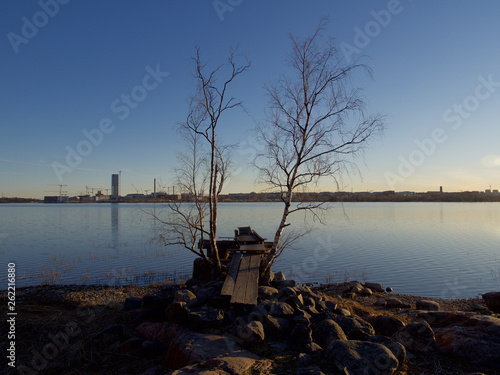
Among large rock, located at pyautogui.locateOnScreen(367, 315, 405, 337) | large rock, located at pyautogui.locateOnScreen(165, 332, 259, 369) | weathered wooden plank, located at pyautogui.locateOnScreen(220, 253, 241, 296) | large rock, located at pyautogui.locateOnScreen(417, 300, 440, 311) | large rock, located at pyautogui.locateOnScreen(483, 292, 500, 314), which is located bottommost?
large rock, located at pyautogui.locateOnScreen(417, 300, 440, 311)

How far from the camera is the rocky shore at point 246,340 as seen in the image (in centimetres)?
551

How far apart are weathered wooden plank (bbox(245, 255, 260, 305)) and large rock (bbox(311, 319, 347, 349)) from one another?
2043 millimetres

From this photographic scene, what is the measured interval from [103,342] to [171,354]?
6.32 feet

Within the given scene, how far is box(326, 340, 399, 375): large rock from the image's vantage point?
516cm

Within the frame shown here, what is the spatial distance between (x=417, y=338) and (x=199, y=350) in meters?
3.94

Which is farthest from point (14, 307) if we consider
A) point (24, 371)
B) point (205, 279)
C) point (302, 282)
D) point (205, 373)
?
point (302, 282)

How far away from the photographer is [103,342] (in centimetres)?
694

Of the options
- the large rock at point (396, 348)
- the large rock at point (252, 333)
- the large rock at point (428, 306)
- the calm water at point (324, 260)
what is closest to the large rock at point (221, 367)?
the large rock at point (252, 333)

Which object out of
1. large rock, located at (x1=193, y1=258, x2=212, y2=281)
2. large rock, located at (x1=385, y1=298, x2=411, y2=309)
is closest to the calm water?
large rock, located at (x1=193, y1=258, x2=212, y2=281)

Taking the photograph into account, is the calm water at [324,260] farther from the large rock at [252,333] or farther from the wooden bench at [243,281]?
the large rock at [252,333]

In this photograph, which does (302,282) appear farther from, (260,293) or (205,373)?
(205,373)

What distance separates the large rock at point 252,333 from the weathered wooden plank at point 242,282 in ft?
6.26

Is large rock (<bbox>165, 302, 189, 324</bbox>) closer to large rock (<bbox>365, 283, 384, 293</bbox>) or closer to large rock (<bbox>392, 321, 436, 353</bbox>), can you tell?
large rock (<bbox>392, 321, 436, 353</bbox>)

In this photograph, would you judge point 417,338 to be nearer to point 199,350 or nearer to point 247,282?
point 199,350
